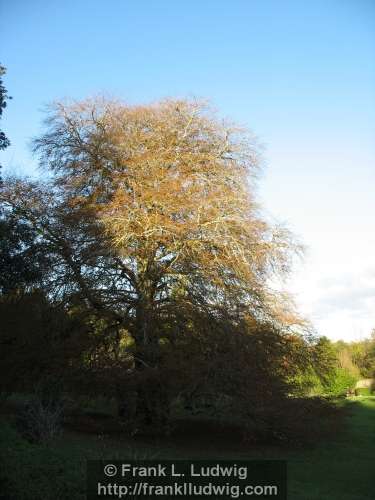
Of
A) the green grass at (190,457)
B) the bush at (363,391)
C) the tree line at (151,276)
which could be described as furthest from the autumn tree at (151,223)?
the bush at (363,391)

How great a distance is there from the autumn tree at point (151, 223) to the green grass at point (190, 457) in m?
2.85

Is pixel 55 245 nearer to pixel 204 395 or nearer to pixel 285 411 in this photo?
pixel 204 395

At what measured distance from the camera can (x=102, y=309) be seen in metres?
15.7

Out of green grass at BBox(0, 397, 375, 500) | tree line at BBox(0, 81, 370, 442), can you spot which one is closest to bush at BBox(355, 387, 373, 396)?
green grass at BBox(0, 397, 375, 500)

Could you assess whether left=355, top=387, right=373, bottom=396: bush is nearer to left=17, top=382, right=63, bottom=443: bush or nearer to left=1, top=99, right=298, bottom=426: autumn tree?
left=1, top=99, right=298, bottom=426: autumn tree

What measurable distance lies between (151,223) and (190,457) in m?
6.90

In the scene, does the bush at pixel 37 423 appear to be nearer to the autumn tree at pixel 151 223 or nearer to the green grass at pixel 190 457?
the green grass at pixel 190 457

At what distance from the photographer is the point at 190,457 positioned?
1208cm

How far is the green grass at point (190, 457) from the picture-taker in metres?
5.91

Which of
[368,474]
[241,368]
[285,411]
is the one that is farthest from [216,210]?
[368,474]

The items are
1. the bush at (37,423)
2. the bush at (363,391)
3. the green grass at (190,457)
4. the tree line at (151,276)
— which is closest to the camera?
the green grass at (190,457)

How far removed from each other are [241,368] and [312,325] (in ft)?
11.8

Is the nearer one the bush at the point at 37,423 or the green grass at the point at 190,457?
the green grass at the point at 190,457

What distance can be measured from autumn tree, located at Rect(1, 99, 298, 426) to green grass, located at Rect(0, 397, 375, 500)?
285cm
